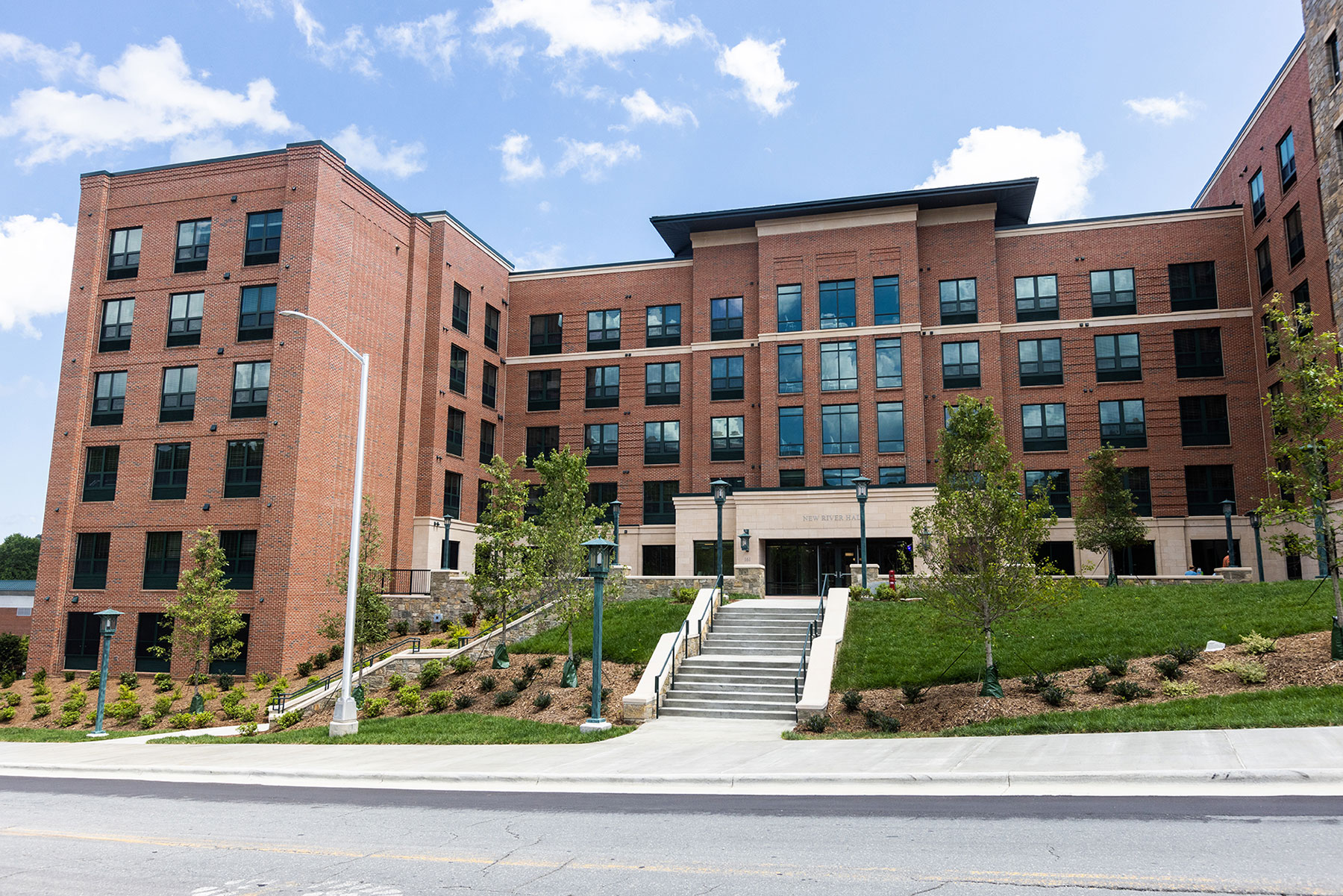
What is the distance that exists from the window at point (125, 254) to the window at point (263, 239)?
5496 millimetres

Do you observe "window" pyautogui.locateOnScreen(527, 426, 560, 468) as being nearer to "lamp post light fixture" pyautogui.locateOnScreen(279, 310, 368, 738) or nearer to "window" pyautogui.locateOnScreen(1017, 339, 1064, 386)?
"window" pyautogui.locateOnScreen(1017, 339, 1064, 386)

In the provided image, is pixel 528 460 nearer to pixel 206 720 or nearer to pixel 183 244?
pixel 183 244

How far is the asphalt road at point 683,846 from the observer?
6969 mm

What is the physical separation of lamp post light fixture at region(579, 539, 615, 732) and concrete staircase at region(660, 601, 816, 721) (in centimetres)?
255

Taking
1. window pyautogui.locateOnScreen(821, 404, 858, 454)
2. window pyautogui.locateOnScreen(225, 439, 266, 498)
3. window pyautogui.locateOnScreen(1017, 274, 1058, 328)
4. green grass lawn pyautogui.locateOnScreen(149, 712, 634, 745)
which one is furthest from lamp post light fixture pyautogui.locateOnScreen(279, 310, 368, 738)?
window pyautogui.locateOnScreen(1017, 274, 1058, 328)

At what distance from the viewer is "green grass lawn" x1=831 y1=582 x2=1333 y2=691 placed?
1880 centimetres

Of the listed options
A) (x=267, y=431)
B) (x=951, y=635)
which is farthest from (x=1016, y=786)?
(x=267, y=431)

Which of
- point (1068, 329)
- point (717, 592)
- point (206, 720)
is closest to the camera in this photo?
point (206, 720)

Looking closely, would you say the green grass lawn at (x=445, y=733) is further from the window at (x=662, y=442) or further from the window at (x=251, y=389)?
the window at (x=662, y=442)

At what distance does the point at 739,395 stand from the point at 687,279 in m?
7.11

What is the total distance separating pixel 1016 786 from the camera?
35.1 feet

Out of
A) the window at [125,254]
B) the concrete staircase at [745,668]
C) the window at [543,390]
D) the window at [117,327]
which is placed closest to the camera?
the concrete staircase at [745,668]

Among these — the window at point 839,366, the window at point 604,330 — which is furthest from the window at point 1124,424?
the window at point 604,330

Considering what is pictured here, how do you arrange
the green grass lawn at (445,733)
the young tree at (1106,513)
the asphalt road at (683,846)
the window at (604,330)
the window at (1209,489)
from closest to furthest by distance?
the asphalt road at (683,846) → the green grass lawn at (445,733) → the young tree at (1106,513) → the window at (1209,489) → the window at (604,330)
